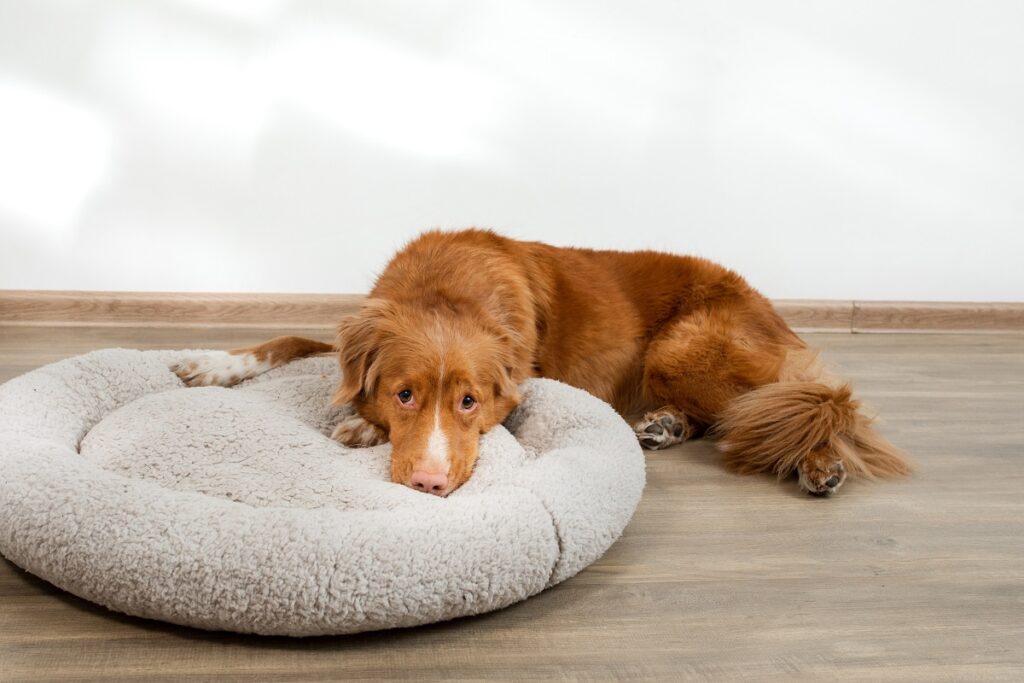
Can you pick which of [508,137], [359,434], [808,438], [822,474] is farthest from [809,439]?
[508,137]

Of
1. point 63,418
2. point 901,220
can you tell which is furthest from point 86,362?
point 901,220

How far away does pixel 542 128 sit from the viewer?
4.54m

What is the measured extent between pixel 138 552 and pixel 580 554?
2.67 ft

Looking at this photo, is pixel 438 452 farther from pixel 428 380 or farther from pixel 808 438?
pixel 808 438

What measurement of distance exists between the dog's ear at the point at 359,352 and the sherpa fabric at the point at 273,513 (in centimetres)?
15

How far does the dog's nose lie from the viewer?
220cm

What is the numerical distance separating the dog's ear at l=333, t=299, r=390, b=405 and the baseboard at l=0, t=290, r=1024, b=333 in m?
1.94

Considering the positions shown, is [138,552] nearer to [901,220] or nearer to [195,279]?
[195,279]


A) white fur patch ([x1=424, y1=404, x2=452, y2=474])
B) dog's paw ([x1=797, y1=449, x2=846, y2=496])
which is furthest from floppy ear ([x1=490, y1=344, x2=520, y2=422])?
dog's paw ([x1=797, y1=449, x2=846, y2=496])

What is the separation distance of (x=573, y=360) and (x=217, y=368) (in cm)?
105

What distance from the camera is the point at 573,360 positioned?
310 cm

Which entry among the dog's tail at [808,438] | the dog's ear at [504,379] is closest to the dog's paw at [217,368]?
the dog's ear at [504,379]

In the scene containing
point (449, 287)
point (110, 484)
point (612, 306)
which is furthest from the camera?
point (612, 306)

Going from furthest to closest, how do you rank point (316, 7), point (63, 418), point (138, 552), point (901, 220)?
point (901, 220)
point (316, 7)
point (63, 418)
point (138, 552)
